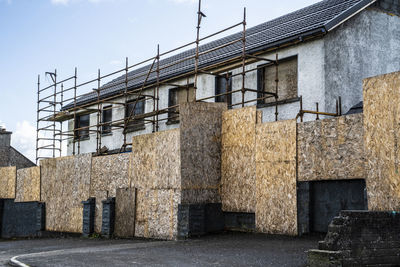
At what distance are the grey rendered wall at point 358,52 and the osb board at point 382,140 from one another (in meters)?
4.45

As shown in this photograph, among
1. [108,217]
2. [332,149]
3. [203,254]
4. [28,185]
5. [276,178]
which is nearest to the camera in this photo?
[203,254]

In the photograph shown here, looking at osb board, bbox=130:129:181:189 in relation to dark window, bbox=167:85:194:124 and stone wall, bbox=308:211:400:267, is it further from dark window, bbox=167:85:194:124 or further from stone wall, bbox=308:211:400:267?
stone wall, bbox=308:211:400:267

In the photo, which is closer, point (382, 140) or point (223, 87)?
point (382, 140)

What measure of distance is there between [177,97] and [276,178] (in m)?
9.42

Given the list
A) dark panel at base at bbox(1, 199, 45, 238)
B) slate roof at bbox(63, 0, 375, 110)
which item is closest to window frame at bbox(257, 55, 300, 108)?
slate roof at bbox(63, 0, 375, 110)

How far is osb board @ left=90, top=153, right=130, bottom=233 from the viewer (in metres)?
16.7

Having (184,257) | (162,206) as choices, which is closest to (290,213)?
(184,257)

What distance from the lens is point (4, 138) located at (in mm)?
30703

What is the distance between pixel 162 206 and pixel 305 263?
6.66 metres

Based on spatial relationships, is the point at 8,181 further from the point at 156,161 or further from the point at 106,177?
the point at 156,161

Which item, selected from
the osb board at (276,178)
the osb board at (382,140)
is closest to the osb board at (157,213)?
the osb board at (276,178)

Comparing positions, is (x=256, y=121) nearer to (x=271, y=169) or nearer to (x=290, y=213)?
(x=271, y=169)

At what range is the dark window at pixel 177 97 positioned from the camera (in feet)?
66.1

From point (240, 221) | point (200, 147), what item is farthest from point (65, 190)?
point (240, 221)
